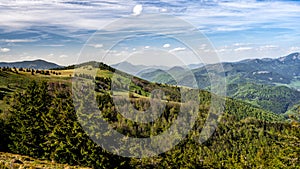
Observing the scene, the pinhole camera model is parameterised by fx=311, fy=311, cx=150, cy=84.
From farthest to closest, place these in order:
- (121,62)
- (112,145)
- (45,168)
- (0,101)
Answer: (0,101) < (112,145) < (45,168) < (121,62)

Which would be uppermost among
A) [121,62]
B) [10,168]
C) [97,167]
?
[121,62]

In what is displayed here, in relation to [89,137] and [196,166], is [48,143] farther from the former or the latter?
[196,166]

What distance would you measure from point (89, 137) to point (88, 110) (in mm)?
8165

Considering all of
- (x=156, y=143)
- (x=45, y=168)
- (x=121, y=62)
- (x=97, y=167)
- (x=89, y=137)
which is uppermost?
(x=121, y=62)

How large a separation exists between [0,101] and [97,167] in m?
82.5

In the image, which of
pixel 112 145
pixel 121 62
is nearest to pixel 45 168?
pixel 121 62

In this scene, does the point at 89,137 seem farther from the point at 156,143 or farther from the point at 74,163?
the point at 156,143

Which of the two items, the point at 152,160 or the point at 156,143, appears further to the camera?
the point at 156,143

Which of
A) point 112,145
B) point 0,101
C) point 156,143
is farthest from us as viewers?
point 156,143

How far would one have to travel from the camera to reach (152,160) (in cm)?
8200

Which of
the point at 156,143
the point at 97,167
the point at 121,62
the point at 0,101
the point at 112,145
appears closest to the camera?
the point at 121,62

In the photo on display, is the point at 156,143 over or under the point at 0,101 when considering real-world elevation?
under

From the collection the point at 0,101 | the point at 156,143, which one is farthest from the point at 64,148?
the point at 156,143

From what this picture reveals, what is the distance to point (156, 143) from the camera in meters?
145
